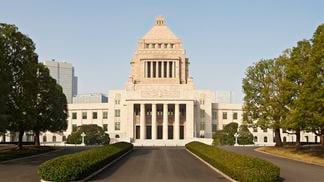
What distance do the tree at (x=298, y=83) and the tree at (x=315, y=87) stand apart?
463mm

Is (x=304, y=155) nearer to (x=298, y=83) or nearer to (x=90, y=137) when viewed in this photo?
(x=298, y=83)

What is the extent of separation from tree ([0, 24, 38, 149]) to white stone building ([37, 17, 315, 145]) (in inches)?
2526

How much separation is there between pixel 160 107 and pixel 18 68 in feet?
267

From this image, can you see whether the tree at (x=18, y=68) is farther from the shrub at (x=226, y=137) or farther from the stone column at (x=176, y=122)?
the stone column at (x=176, y=122)

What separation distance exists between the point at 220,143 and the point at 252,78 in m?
37.7

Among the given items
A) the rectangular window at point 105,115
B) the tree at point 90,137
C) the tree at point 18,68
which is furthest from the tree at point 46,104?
the rectangular window at point 105,115

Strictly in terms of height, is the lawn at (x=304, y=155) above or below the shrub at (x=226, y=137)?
below

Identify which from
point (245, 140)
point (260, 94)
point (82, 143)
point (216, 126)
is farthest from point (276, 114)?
point (216, 126)

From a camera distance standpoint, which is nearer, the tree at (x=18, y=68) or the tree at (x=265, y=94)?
the tree at (x=18, y=68)

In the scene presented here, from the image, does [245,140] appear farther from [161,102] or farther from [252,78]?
[252,78]

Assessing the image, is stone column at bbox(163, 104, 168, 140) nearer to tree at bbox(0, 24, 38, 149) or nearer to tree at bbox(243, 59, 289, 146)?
tree at bbox(243, 59, 289, 146)

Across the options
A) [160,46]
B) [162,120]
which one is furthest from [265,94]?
[160,46]

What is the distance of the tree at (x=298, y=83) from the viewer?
45.8 metres

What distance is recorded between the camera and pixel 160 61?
468ft
